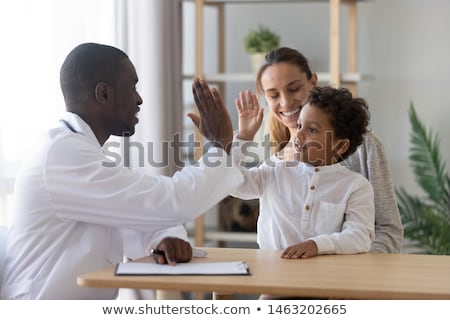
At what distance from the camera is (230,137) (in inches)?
76.7

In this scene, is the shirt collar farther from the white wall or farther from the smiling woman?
the white wall

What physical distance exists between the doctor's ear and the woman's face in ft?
2.04

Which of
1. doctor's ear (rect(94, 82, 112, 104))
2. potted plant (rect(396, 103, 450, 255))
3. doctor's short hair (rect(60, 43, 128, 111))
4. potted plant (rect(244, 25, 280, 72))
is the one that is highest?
potted plant (rect(244, 25, 280, 72))

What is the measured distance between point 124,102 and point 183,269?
21.5 inches

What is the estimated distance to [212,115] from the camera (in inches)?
75.5

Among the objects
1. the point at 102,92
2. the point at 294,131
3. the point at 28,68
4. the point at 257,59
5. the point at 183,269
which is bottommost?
the point at 183,269

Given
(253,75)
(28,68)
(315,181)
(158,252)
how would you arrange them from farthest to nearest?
(253,75), (28,68), (315,181), (158,252)

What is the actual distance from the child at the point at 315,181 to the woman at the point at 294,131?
13 cm

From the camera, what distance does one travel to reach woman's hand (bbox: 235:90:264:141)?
2.19 meters

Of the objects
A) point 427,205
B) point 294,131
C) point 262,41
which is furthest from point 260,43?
point 294,131

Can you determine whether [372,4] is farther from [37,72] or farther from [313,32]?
[37,72]

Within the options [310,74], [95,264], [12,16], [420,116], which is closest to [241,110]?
[310,74]

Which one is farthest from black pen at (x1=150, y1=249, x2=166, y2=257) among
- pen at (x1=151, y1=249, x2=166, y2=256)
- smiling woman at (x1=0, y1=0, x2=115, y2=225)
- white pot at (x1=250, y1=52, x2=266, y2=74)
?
white pot at (x1=250, y1=52, x2=266, y2=74)

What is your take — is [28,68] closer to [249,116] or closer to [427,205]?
[249,116]
